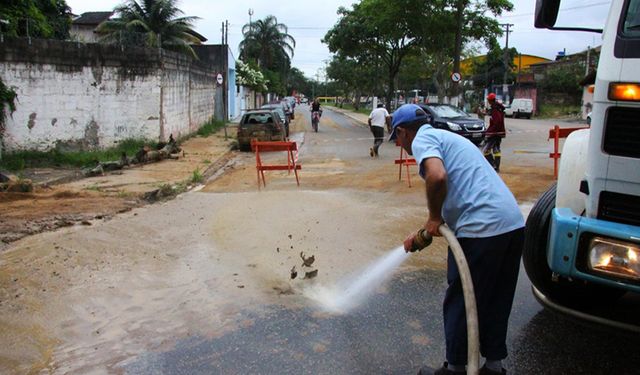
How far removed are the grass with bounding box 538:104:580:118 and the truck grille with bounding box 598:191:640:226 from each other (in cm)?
4487

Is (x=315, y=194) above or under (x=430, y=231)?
under

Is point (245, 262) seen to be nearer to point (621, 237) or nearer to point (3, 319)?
point (3, 319)

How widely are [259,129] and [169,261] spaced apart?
46.1 ft

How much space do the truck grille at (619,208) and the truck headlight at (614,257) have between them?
18 centimetres

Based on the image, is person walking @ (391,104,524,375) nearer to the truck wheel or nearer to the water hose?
the water hose

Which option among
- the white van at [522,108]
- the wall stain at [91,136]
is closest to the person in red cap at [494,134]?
the wall stain at [91,136]

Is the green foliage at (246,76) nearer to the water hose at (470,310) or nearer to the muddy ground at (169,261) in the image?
the muddy ground at (169,261)

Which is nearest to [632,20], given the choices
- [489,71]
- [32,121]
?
[32,121]

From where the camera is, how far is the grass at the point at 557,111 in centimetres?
4616

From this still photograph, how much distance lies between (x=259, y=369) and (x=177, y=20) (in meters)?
33.9

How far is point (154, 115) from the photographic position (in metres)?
17.6


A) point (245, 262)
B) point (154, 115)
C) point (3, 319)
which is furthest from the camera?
point (154, 115)

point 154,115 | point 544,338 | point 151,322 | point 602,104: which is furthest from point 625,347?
point 154,115

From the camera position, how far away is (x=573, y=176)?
360 cm
